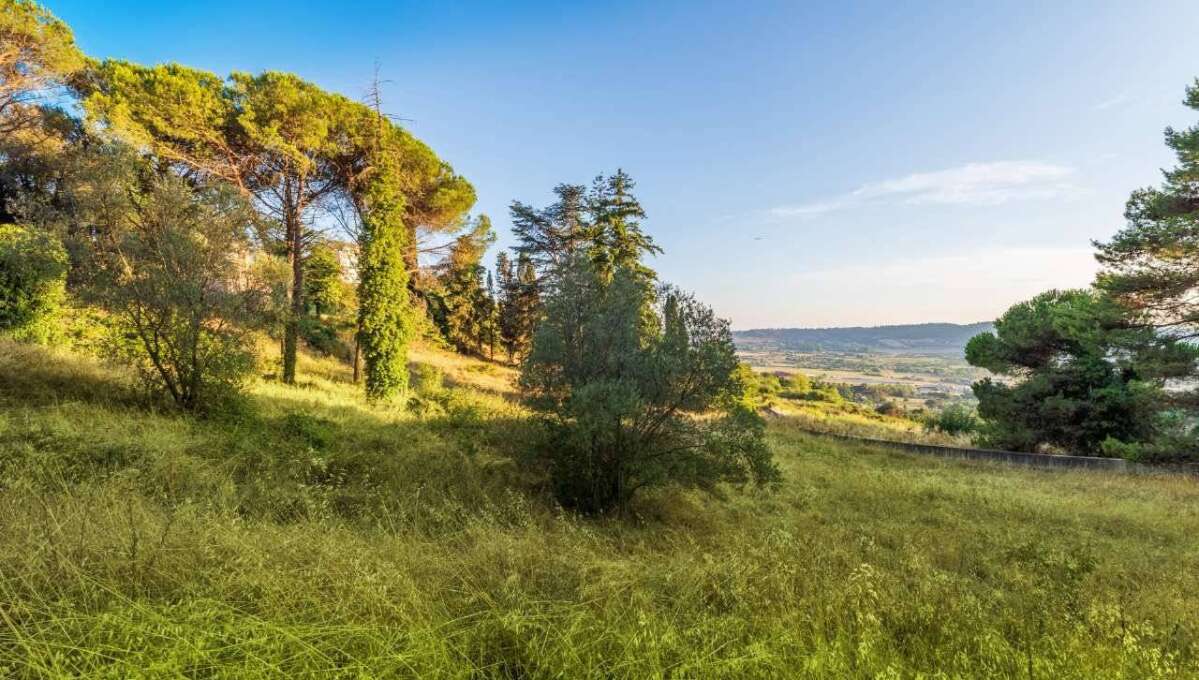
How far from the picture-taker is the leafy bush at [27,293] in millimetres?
10047

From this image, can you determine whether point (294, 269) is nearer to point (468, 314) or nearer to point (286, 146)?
point (286, 146)

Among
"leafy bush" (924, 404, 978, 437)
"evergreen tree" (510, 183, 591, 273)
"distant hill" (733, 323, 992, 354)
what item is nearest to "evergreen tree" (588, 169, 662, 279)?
"evergreen tree" (510, 183, 591, 273)

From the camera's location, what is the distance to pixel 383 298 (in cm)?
1438

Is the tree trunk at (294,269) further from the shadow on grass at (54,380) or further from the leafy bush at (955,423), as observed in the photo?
the leafy bush at (955,423)

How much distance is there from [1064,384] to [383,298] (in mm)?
24518

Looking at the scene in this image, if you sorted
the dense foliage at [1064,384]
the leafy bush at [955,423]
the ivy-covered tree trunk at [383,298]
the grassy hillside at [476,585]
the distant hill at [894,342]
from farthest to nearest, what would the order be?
the distant hill at [894,342] < the leafy bush at [955,423] < the dense foliage at [1064,384] < the ivy-covered tree trunk at [383,298] < the grassy hillside at [476,585]

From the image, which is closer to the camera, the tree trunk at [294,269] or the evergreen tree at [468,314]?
the tree trunk at [294,269]

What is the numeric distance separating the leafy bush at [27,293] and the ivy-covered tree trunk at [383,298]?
6.17 m

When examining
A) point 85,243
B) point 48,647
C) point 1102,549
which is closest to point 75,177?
point 85,243

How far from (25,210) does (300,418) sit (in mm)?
7113

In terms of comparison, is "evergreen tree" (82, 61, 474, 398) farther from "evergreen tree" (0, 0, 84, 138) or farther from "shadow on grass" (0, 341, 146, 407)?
"shadow on grass" (0, 341, 146, 407)

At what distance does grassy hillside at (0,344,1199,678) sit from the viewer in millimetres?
2127

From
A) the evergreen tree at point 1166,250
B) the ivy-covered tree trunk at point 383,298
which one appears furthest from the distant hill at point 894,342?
the ivy-covered tree trunk at point 383,298

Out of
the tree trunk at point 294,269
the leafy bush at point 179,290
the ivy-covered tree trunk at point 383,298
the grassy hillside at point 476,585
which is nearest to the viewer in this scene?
the grassy hillside at point 476,585
